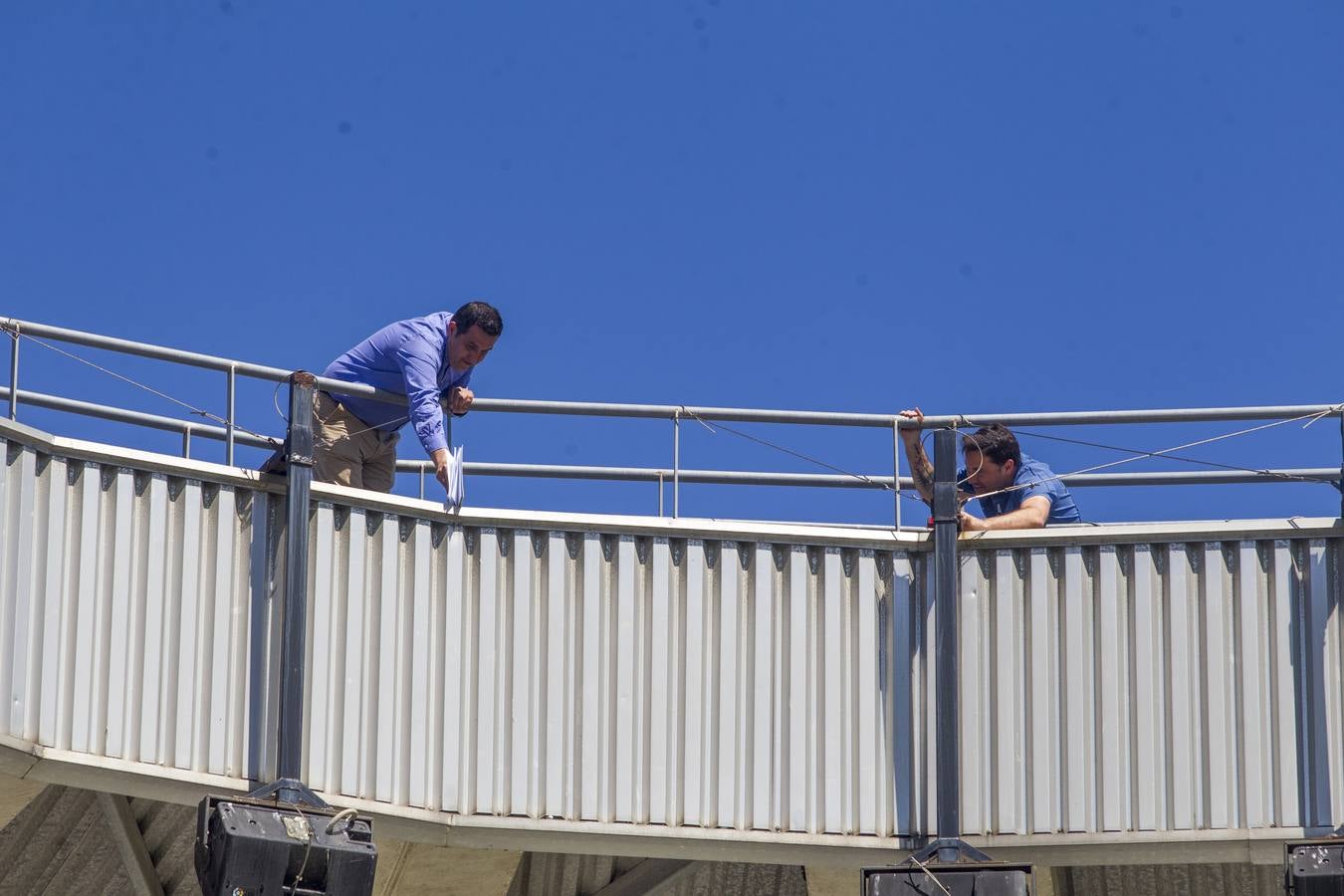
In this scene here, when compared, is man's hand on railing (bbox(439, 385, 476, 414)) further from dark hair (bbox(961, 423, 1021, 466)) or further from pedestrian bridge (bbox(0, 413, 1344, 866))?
dark hair (bbox(961, 423, 1021, 466))

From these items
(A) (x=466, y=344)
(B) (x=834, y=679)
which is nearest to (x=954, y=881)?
(B) (x=834, y=679)

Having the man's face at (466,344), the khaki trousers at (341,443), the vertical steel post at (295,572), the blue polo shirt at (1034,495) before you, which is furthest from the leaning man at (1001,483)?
the vertical steel post at (295,572)

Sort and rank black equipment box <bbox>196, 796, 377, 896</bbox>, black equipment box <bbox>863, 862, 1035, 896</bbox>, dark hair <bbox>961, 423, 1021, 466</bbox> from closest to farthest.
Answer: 1. black equipment box <bbox>196, 796, 377, 896</bbox>
2. black equipment box <bbox>863, 862, 1035, 896</bbox>
3. dark hair <bbox>961, 423, 1021, 466</bbox>

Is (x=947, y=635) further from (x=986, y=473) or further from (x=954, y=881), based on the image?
(x=954, y=881)

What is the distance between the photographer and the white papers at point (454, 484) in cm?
1416

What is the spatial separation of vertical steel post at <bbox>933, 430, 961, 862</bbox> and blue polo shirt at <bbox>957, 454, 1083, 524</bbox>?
0.46 m

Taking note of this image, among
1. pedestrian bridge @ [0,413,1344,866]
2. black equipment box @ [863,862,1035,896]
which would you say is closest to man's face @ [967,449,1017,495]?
pedestrian bridge @ [0,413,1344,866]

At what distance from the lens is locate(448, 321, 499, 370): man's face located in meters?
14.6

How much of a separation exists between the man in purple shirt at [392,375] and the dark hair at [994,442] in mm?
3379

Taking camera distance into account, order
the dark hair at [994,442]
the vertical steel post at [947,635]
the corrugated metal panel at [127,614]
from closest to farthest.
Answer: the corrugated metal panel at [127,614], the vertical steel post at [947,635], the dark hair at [994,442]

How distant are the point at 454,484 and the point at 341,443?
953 mm

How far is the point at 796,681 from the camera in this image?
14594mm

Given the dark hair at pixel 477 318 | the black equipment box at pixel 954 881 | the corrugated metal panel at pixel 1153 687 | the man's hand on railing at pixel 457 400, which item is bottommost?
the black equipment box at pixel 954 881

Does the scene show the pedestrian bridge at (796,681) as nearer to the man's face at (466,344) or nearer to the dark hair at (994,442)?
the dark hair at (994,442)
